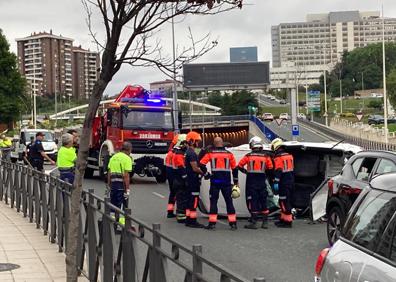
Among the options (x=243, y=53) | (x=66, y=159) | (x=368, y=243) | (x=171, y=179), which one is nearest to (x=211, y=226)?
(x=171, y=179)

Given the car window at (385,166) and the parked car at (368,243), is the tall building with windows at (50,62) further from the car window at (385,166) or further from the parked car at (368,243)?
the parked car at (368,243)

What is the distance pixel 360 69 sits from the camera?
601ft

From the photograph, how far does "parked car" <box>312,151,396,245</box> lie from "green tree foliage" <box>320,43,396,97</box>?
168949 millimetres

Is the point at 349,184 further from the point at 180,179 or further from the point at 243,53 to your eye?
the point at 243,53

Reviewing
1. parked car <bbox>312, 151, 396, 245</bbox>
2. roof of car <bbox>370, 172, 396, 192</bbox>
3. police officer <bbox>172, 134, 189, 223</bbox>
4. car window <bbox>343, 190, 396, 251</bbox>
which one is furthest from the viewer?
police officer <bbox>172, 134, 189, 223</bbox>

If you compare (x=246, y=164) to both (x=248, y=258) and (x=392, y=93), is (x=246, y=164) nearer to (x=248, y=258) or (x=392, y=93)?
(x=248, y=258)

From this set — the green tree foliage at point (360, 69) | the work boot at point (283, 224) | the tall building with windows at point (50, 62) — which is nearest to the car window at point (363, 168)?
the work boot at point (283, 224)

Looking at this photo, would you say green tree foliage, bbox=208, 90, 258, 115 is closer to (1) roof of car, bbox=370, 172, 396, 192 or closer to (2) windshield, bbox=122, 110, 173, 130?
(2) windshield, bbox=122, 110, 173, 130

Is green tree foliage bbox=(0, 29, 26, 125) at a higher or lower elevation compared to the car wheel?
higher

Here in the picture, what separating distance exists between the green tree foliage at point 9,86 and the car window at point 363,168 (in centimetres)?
5916

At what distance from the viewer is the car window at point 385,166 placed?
9.67 meters

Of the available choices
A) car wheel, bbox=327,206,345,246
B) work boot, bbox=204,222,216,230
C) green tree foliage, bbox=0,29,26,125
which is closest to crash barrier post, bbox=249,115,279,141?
green tree foliage, bbox=0,29,26,125

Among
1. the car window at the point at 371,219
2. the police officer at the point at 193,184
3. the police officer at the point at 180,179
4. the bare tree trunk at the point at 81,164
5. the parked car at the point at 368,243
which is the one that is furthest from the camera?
the police officer at the point at 180,179

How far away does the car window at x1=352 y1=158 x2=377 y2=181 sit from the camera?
1041cm
